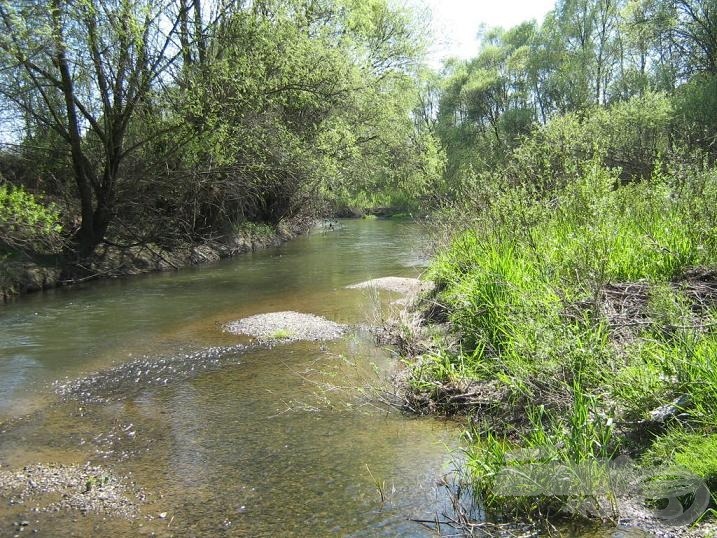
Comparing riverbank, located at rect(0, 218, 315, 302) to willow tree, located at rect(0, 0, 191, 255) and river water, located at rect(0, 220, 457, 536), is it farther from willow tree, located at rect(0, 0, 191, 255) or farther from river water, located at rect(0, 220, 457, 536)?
river water, located at rect(0, 220, 457, 536)

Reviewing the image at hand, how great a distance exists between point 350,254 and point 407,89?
34.6 feet

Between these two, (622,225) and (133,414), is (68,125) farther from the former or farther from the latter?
(622,225)

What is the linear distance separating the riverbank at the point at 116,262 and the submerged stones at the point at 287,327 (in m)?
7.31

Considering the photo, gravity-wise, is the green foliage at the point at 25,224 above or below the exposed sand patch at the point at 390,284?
above

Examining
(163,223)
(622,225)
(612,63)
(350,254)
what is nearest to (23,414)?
(622,225)

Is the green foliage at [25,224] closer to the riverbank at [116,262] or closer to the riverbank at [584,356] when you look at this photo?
the riverbank at [116,262]

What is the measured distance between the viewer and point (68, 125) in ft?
54.9

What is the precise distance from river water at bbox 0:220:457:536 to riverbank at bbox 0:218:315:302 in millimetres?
2454

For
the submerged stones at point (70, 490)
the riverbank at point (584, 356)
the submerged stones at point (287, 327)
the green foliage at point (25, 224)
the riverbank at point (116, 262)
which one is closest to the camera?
the riverbank at point (584, 356)

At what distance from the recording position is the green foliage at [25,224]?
12602mm

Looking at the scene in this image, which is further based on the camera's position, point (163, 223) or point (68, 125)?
point (163, 223)

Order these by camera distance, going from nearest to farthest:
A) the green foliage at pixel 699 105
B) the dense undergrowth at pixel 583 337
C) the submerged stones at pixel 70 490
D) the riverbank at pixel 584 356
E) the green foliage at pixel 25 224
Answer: the riverbank at pixel 584 356 → the dense undergrowth at pixel 583 337 → the submerged stones at pixel 70 490 → the green foliage at pixel 25 224 → the green foliage at pixel 699 105

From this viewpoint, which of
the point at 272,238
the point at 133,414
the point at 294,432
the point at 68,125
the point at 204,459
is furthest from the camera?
the point at 272,238

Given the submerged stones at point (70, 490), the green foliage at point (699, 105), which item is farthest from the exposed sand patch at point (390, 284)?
the green foliage at point (699, 105)
